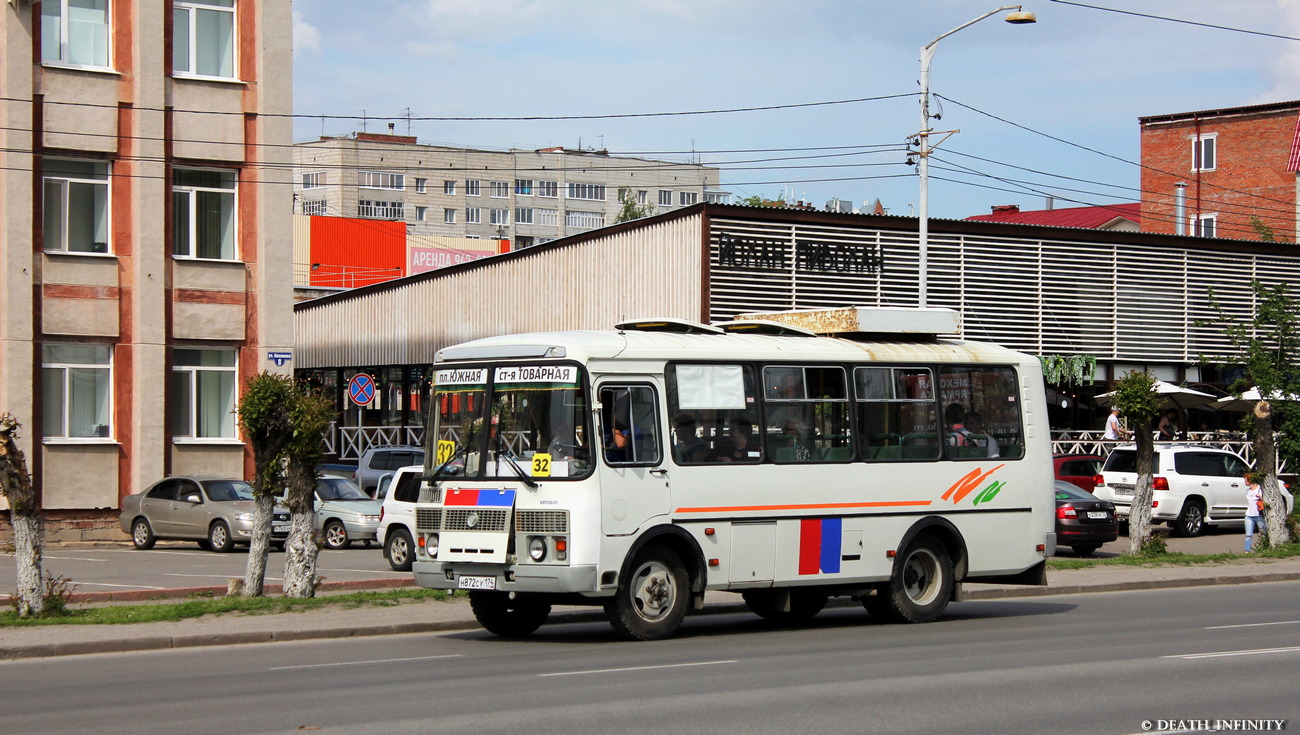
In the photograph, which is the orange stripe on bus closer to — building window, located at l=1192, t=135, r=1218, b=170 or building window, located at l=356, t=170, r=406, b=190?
building window, located at l=1192, t=135, r=1218, b=170

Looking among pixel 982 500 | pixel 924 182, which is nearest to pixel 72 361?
pixel 924 182

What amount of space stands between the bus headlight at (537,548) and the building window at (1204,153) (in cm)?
5856

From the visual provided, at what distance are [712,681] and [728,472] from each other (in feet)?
11.9

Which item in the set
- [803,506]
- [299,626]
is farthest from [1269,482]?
[299,626]

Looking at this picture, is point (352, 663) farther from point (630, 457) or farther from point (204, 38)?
point (204, 38)

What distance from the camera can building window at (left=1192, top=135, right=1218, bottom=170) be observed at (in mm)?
64938

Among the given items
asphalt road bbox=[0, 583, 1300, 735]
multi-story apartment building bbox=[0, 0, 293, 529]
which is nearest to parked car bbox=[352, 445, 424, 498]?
multi-story apartment building bbox=[0, 0, 293, 529]

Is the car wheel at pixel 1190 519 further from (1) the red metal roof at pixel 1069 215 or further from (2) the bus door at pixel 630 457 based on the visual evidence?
(1) the red metal roof at pixel 1069 215

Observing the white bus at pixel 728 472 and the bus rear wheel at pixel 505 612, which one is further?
the bus rear wheel at pixel 505 612

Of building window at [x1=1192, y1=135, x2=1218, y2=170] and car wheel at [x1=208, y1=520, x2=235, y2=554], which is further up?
building window at [x1=1192, y1=135, x2=1218, y2=170]

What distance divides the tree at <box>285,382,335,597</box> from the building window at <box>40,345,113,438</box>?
13.9m

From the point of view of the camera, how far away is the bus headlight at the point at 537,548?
527 inches

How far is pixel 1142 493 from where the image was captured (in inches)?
969

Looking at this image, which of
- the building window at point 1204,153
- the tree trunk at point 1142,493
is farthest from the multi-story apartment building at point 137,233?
the building window at point 1204,153
